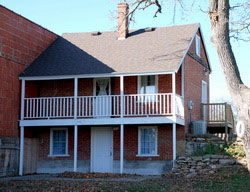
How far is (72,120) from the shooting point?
2120cm

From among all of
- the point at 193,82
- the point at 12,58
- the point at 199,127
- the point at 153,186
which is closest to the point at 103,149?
the point at 199,127

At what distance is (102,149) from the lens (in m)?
22.4

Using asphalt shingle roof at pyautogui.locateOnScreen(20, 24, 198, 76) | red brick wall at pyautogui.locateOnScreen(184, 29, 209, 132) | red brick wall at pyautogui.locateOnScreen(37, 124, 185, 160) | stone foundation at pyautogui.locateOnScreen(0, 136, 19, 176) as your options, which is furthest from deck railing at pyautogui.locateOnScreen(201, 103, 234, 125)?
stone foundation at pyautogui.locateOnScreen(0, 136, 19, 176)

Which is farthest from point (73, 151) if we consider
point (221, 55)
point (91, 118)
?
→ point (221, 55)

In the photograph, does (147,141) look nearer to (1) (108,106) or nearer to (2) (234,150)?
(1) (108,106)

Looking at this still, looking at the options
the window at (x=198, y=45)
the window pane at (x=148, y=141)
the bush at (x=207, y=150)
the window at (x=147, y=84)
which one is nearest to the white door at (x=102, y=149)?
the window pane at (x=148, y=141)

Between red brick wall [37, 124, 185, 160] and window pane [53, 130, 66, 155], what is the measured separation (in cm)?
31

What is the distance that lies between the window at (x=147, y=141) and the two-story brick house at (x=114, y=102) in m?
0.05

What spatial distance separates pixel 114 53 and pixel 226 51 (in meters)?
12.1

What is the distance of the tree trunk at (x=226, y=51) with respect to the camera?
10578mm

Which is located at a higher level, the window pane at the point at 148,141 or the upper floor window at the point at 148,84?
the upper floor window at the point at 148,84

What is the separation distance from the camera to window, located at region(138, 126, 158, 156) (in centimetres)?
2167

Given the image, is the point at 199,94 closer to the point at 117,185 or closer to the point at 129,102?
the point at 129,102

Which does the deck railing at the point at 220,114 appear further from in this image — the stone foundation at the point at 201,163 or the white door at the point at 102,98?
the white door at the point at 102,98
